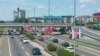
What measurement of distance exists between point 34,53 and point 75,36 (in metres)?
19.4

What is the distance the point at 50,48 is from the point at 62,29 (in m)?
121

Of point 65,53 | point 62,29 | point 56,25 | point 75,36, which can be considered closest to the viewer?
point 75,36

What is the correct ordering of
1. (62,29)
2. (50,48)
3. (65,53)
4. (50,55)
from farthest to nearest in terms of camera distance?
(62,29) < (50,48) < (50,55) < (65,53)

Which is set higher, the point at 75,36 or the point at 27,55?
the point at 75,36

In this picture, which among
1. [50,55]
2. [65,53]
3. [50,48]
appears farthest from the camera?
[50,48]

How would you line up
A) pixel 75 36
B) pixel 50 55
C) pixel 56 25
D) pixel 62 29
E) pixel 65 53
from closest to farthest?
pixel 75 36 < pixel 65 53 < pixel 50 55 < pixel 56 25 < pixel 62 29

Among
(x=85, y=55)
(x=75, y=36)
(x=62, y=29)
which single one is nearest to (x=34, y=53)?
(x=85, y=55)

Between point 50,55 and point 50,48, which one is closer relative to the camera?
point 50,55

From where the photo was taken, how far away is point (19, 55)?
5172cm

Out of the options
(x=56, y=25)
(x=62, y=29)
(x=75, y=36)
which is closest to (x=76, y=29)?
(x=75, y=36)

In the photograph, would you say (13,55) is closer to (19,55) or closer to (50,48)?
(19,55)

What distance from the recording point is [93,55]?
53.0 m

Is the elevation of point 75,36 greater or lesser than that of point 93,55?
greater

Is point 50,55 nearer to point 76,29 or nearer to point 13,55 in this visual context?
point 13,55
